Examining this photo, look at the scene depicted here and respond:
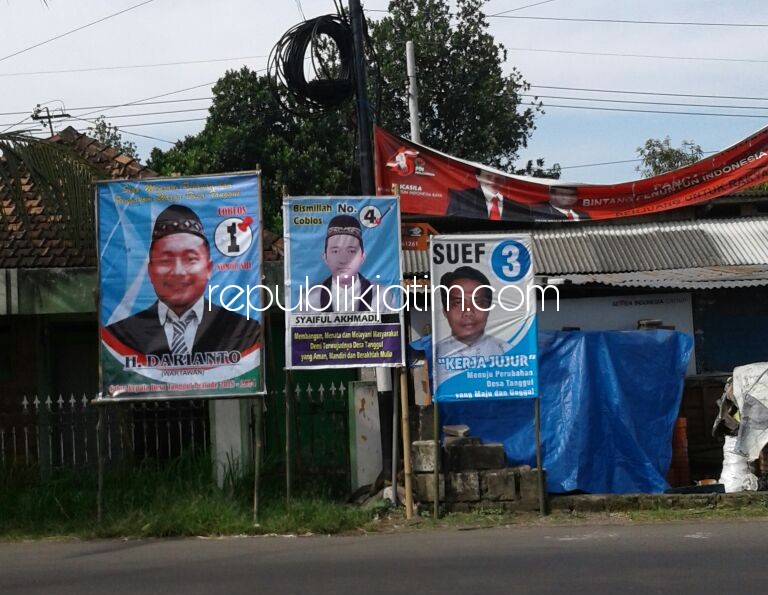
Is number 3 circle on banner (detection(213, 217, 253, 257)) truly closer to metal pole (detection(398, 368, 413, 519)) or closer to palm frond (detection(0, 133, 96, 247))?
palm frond (detection(0, 133, 96, 247))

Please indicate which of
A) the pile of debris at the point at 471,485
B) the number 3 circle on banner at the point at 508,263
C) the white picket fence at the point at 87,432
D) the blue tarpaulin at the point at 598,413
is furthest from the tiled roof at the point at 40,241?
the blue tarpaulin at the point at 598,413

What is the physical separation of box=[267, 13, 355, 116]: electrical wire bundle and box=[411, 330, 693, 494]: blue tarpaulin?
11.6 feet

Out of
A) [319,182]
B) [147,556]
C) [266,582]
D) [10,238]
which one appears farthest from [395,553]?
[319,182]

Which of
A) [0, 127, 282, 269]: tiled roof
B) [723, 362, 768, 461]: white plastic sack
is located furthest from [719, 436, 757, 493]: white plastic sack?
[0, 127, 282, 269]: tiled roof

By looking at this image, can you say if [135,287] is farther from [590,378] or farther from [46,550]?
[590,378]

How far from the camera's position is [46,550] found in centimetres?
845

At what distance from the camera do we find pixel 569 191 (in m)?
15.9

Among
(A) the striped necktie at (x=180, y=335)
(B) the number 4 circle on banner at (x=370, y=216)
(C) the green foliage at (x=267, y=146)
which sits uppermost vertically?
(C) the green foliage at (x=267, y=146)

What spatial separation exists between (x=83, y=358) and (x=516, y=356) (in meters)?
6.27

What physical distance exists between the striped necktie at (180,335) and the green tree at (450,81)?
57.2 feet

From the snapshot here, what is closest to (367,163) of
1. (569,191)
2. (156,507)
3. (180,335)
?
(180,335)

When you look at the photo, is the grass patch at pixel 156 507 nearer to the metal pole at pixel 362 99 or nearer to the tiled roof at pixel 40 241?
the tiled roof at pixel 40 241

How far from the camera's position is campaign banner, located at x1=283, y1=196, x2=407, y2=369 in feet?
31.1

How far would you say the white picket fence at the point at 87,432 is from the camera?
34.5 ft
